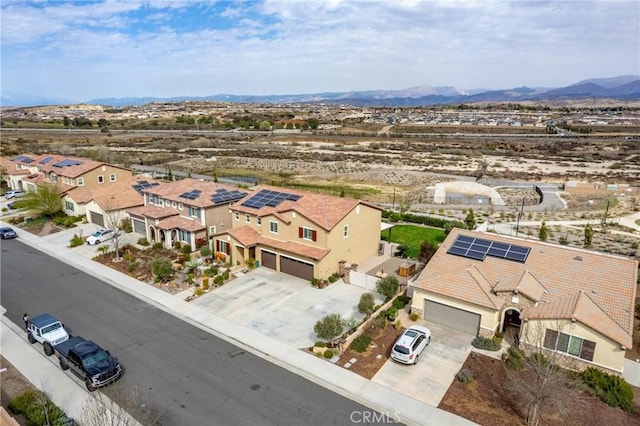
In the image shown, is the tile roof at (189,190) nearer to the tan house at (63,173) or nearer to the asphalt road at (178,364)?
the asphalt road at (178,364)

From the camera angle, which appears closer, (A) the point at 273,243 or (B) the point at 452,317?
(B) the point at 452,317

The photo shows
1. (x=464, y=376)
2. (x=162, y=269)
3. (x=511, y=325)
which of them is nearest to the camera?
(x=464, y=376)

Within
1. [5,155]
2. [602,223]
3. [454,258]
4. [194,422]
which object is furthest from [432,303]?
[5,155]

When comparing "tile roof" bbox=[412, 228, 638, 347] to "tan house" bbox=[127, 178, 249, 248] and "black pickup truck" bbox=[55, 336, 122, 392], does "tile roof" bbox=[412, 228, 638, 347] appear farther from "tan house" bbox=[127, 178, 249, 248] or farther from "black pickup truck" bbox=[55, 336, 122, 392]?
"tan house" bbox=[127, 178, 249, 248]

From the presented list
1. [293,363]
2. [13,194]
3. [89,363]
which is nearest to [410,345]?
[293,363]

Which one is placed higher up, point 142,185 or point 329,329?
point 142,185

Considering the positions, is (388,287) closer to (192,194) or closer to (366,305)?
(366,305)

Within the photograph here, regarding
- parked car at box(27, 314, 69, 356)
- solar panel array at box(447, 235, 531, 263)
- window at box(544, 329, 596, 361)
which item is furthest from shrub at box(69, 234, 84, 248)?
window at box(544, 329, 596, 361)
